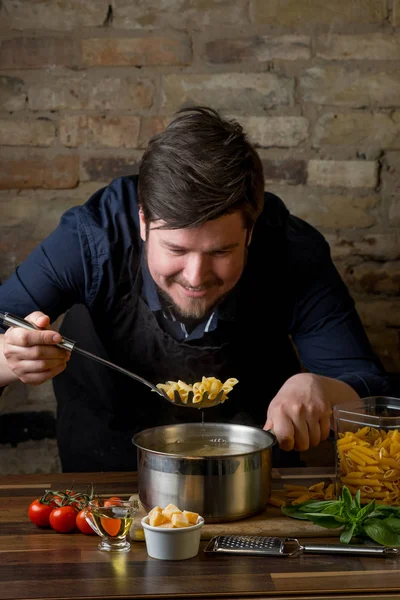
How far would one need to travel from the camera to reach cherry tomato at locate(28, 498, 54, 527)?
5.52 ft

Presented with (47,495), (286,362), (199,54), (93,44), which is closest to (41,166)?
(93,44)

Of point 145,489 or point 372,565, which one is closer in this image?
point 372,565

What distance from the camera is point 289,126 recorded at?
9.70 feet

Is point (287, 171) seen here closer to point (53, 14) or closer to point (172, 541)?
point (53, 14)

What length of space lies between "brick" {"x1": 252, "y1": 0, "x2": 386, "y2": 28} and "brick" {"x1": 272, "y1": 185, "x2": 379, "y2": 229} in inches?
22.5

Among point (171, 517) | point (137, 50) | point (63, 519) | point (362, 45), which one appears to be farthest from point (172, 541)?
point (362, 45)

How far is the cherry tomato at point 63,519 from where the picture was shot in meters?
1.65

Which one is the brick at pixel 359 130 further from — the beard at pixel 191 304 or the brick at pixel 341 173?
the beard at pixel 191 304

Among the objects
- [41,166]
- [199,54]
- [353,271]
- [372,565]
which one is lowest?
[372,565]

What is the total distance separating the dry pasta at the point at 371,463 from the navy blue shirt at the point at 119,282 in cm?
56

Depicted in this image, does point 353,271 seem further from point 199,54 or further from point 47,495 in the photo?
point 47,495

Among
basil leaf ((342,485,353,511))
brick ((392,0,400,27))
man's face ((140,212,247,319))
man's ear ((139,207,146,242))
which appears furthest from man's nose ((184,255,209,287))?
brick ((392,0,400,27))

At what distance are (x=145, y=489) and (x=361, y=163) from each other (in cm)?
169

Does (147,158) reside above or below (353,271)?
above
